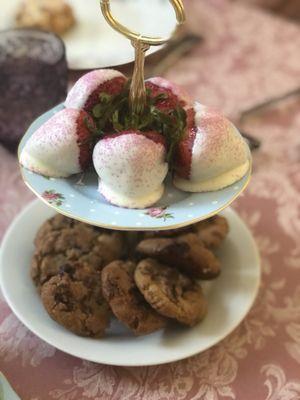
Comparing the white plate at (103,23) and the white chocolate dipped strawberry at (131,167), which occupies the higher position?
the white chocolate dipped strawberry at (131,167)

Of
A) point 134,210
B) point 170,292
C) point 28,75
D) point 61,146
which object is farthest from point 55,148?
point 28,75

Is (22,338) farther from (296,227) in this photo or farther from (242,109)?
(242,109)

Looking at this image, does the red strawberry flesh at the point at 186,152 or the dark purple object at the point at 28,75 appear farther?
the dark purple object at the point at 28,75

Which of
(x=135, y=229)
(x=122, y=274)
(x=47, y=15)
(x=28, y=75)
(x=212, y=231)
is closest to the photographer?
(x=135, y=229)

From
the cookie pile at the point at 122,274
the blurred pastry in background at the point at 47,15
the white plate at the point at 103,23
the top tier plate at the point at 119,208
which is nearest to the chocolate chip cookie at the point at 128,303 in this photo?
the cookie pile at the point at 122,274

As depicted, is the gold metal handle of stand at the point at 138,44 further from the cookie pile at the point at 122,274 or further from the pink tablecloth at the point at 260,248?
the pink tablecloth at the point at 260,248

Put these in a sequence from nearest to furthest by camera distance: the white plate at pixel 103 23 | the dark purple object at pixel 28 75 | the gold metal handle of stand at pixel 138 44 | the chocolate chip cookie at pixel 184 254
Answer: the gold metal handle of stand at pixel 138 44
the chocolate chip cookie at pixel 184 254
the dark purple object at pixel 28 75
the white plate at pixel 103 23

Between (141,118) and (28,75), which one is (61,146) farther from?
(28,75)
